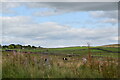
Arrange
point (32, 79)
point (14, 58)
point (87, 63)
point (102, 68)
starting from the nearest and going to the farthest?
point (32, 79) → point (102, 68) → point (87, 63) → point (14, 58)

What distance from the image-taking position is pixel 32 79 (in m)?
7.82

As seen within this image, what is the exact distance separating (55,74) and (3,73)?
76.8 inches


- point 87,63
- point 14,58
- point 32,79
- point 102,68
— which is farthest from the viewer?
point 14,58

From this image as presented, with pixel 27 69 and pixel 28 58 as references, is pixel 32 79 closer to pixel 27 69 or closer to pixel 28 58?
pixel 27 69

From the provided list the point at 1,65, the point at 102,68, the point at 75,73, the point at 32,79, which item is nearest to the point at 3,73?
the point at 1,65

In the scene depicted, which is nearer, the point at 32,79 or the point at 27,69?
the point at 32,79

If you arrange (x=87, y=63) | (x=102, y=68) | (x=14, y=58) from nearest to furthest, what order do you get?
(x=102, y=68)
(x=87, y=63)
(x=14, y=58)

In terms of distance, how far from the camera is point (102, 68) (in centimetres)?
867

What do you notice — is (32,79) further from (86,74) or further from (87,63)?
(87,63)

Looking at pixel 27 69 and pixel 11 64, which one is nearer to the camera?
pixel 27 69

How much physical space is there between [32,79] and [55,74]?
74 centimetres

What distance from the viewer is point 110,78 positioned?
7.99 m

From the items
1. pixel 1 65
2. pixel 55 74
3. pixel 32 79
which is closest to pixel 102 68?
pixel 55 74

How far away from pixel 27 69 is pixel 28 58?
182 cm
